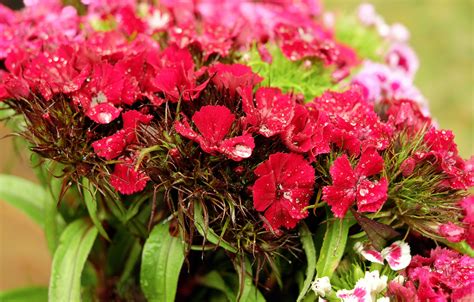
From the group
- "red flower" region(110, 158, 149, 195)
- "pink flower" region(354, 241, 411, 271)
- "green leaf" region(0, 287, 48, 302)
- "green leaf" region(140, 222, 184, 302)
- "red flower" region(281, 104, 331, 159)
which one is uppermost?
"red flower" region(281, 104, 331, 159)

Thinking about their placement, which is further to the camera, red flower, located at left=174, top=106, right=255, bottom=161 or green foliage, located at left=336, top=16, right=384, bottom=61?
green foliage, located at left=336, top=16, right=384, bottom=61

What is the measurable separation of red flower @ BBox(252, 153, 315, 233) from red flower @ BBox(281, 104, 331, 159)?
2 cm

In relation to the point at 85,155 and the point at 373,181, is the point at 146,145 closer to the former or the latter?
the point at 85,155

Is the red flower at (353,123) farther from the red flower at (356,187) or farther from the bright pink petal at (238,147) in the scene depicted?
the bright pink petal at (238,147)

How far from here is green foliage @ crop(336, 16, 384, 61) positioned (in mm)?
1568

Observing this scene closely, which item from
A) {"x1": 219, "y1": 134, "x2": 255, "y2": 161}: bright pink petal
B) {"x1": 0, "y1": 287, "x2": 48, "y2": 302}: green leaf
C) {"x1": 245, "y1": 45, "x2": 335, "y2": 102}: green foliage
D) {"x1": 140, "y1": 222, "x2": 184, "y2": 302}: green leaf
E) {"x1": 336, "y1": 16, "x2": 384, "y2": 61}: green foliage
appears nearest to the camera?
{"x1": 219, "y1": 134, "x2": 255, "y2": 161}: bright pink petal

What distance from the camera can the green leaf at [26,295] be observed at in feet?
3.96

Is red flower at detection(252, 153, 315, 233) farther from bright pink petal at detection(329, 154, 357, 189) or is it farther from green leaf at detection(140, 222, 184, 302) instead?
green leaf at detection(140, 222, 184, 302)

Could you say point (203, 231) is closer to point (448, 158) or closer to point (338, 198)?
point (338, 198)

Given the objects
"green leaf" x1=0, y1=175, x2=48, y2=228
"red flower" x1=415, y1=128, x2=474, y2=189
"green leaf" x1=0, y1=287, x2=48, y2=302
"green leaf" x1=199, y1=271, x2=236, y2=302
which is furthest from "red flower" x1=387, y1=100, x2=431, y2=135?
"green leaf" x1=0, y1=287, x2=48, y2=302

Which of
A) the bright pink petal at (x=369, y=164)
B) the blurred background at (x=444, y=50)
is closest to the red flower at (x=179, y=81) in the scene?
the bright pink petal at (x=369, y=164)

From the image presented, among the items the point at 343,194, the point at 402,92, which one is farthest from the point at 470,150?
the point at 343,194

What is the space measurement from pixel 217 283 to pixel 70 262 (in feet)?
0.83

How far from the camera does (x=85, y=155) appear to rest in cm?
88
